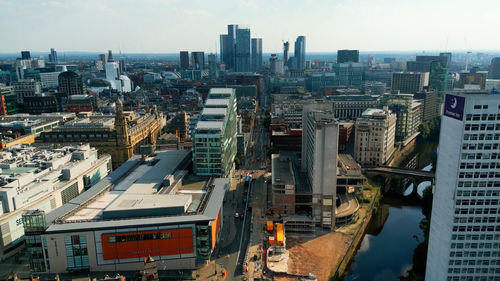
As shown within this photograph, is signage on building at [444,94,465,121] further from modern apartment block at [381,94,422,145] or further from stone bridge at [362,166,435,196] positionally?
modern apartment block at [381,94,422,145]

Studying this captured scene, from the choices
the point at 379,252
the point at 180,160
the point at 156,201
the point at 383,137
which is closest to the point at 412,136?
the point at 383,137

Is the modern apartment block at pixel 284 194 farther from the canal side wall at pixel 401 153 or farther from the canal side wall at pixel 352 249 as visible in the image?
the canal side wall at pixel 401 153

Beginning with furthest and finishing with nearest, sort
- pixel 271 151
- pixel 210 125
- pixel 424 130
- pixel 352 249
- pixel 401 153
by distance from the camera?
pixel 424 130 < pixel 401 153 < pixel 271 151 < pixel 210 125 < pixel 352 249

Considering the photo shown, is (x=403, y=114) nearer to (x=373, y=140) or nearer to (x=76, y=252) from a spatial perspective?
(x=373, y=140)

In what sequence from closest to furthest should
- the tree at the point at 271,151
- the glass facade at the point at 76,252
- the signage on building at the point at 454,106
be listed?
the signage on building at the point at 454,106
the glass facade at the point at 76,252
the tree at the point at 271,151

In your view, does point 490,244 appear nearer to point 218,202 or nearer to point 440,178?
point 440,178

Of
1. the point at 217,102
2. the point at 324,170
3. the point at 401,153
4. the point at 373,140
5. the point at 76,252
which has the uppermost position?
the point at 217,102

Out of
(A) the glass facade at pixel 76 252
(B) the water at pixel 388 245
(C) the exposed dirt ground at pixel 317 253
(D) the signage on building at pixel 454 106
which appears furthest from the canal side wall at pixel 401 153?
(A) the glass facade at pixel 76 252

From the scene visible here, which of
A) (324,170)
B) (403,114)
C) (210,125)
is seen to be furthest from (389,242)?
(403,114)
